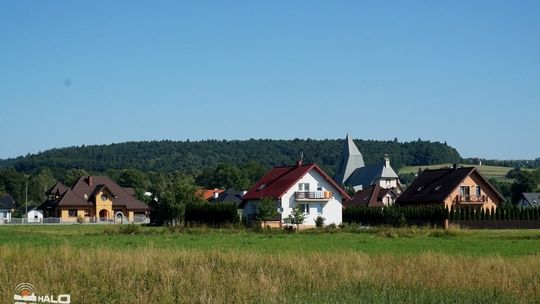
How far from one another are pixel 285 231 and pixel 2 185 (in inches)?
4200

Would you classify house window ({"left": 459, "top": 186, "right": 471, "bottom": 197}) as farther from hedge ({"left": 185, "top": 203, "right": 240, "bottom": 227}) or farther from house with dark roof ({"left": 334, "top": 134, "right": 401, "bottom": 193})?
house with dark roof ({"left": 334, "top": 134, "right": 401, "bottom": 193})

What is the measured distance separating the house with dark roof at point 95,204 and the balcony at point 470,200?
43.8 metres

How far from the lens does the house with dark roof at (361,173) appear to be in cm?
13488

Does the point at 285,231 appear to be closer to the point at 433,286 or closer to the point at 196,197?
the point at 196,197

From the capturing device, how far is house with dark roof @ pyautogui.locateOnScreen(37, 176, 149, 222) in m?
98.4

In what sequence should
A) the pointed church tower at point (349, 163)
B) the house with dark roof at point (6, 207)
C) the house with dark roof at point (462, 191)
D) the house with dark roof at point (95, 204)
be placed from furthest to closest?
the pointed church tower at point (349, 163) → the house with dark roof at point (6, 207) → the house with dark roof at point (95, 204) → the house with dark roof at point (462, 191)

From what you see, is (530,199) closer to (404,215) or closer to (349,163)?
(349,163)

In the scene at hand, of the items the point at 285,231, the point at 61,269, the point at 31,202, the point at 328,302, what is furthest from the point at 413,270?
the point at 31,202

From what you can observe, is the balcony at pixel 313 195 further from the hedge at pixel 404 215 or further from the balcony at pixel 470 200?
the balcony at pixel 470 200

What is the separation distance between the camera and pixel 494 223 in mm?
64375

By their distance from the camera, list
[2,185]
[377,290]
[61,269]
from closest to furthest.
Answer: [377,290] < [61,269] < [2,185]

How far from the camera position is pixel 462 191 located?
74500 millimetres

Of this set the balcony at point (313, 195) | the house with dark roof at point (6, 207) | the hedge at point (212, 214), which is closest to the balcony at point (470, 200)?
the balcony at point (313, 195)

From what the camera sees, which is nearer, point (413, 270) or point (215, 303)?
point (215, 303)
